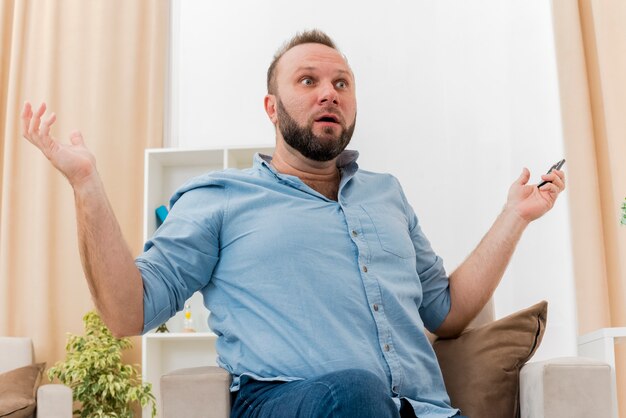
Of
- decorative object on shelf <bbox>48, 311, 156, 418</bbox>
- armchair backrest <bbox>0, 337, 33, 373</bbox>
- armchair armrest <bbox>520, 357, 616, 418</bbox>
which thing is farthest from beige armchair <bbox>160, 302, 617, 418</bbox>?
armchair backrest <bbox>0, 337, 33, 373</bbox>

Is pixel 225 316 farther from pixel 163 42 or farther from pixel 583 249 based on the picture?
pixel 163 42

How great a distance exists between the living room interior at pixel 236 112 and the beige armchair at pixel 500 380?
5.02 feet

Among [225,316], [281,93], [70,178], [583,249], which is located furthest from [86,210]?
[583,249]

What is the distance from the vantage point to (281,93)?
1895mm

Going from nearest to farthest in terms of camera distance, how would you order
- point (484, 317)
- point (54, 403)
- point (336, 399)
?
point (336, 399) < point (484, 317) < point (54, 403)

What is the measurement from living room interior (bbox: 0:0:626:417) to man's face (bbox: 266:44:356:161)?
4.58ft

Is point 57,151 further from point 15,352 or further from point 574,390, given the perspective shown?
point 15,352

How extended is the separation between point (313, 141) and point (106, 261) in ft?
1.88

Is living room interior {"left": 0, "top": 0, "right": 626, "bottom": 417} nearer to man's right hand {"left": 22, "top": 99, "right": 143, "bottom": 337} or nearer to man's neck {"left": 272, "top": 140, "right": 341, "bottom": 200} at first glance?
man's neck {"left": 272, "top": 140, "right": 341, "bottom": 200}

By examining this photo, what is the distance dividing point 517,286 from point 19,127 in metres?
2.30

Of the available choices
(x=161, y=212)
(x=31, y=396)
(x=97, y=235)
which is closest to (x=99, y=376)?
(x=31, y=396)

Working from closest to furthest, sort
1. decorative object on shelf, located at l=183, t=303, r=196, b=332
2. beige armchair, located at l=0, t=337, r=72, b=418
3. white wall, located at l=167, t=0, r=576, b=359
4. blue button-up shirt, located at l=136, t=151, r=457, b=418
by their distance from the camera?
blue button-up shirt, located at l=136, t=151, r=457, b=418
beige armchair, located at l=0, t=337, r=72, b=418
decorative object on shelf, located at l=183, t=303, r=196, b=332
white wall, located at l=167, t=0, r=576, b=359

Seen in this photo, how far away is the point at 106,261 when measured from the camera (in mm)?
1441

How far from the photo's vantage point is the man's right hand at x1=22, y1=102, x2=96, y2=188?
139cm
